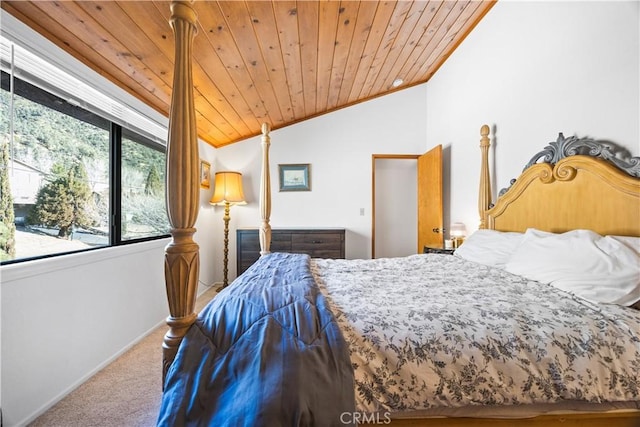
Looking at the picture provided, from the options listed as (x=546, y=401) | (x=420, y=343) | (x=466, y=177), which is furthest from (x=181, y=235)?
(x=466, y=177)

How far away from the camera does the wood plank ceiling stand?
4.81 ft

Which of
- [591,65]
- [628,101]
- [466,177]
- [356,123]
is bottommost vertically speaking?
[466,177]

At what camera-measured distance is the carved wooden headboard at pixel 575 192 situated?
1336mm

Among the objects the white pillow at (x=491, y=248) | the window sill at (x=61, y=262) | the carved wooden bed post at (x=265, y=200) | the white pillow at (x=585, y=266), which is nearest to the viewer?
the white pillow at (x=585, y=266)

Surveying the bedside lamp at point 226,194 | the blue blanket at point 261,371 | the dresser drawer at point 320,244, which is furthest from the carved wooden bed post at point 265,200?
the bedside lamp at point 226,194

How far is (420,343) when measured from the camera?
2.83 ft

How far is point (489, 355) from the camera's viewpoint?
2.78 feet

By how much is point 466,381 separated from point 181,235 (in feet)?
3.46

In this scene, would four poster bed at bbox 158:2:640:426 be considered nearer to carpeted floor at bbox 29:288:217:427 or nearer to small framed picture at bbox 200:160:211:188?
carpeted floor at bbox 29:288:217:427

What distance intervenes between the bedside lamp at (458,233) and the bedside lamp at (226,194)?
2.74 metres

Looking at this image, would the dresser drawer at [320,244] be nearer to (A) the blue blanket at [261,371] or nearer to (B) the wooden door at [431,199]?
(B) the wooden door at [431,199]

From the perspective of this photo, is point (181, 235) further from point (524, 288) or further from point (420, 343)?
point (524, 288)

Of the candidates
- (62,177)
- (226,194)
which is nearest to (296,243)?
(226,194)

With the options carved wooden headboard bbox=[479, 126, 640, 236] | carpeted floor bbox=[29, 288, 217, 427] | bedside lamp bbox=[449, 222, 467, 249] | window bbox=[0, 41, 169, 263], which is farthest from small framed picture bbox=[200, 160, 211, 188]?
carved wooden headboard bbox=[479, 126, 640, 236]
